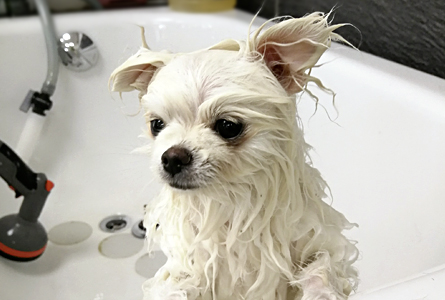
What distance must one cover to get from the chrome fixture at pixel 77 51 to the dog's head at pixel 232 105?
2.48 feet

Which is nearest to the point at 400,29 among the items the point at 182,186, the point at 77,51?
the point at 182,186

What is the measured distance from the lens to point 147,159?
0.67 metres

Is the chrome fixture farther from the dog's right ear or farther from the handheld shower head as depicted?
the dog's right ear

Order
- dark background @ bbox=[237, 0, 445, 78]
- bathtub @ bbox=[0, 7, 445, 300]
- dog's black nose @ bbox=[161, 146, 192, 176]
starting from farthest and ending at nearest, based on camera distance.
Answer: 1. dark background @ bbox=[237, 0, 445, 78]
2. bathtub @ bbox=[0, 7, 445, 300]
3. dog's black nose @ bbox=[161, 146, 192, 176]

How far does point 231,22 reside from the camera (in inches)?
50.0

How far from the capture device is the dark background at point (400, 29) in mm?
888

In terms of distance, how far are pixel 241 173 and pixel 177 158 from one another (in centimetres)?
8

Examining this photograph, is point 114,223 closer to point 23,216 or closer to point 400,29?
point 23,216

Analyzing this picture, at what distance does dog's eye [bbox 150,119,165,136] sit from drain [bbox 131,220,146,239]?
0.65 m

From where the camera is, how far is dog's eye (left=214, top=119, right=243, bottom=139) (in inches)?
20.1

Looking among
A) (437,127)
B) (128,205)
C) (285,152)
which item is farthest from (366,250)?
(128,205)

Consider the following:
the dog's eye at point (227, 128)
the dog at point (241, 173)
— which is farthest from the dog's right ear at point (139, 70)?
the dog's eye at point (227, 128)

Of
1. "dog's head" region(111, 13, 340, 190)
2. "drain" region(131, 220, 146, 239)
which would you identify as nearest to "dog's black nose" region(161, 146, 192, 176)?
"dog's head" region(111, 13, 340, 190)

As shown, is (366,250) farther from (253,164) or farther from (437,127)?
(253,164)
